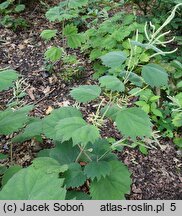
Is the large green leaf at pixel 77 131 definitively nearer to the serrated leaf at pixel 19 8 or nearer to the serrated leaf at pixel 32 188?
the serrated leaf at pixel 32 188

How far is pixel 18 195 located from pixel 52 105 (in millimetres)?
2029

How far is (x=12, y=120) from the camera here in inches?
80.7

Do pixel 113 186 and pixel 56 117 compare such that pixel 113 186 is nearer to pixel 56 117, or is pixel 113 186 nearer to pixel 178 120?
pixel 56 117

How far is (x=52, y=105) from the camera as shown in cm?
321

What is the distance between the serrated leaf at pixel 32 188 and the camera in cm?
121

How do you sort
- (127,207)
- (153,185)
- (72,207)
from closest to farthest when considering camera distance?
(72,207), (127,207), (153,185)

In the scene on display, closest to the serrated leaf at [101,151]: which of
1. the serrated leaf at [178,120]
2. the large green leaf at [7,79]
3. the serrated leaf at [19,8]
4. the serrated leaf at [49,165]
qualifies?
the serrated leaf at [49,165]

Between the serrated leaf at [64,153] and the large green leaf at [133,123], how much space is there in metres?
0.49

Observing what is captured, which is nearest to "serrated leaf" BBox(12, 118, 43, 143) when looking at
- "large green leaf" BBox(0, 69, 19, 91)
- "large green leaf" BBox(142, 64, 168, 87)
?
"large green leaf" BBox(0, 69, 19, 91)

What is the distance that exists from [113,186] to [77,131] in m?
0.43

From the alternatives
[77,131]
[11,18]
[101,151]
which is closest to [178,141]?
[101,151]

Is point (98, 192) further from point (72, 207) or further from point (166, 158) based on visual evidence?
point (166, 158)

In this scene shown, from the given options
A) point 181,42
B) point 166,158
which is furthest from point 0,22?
point 166,158

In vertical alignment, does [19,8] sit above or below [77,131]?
below
